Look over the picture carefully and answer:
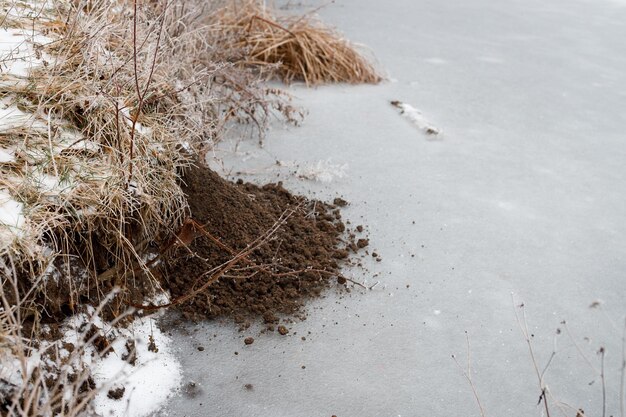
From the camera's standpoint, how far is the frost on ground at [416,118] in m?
3.74

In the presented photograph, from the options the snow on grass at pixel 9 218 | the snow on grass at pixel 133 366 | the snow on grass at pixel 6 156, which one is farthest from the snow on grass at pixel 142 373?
the snow on grass at pixel 6 156

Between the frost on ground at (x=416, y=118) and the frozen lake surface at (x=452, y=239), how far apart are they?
42mm

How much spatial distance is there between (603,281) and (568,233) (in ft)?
1.16

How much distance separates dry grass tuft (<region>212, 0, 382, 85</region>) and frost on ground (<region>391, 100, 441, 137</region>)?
449mm

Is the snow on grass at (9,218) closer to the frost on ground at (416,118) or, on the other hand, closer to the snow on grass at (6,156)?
the snow on grass at (6,156)

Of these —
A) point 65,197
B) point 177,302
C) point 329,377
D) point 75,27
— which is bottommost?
point 329,377

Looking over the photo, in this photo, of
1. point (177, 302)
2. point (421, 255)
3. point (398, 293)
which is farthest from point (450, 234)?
point (177, 302)

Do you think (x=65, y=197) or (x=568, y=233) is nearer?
(x=65, y=197)

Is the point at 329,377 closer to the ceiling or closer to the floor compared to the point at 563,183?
closer to the floor

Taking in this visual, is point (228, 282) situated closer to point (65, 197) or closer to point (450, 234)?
point (65, 197)

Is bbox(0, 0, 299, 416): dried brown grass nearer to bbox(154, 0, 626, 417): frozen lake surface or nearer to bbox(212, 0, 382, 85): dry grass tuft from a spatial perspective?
bbox(154, 0, 626, 417): frozen lake surface

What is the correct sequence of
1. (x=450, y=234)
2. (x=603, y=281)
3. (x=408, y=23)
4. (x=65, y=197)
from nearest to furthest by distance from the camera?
(x=65, y=197), (x=603, y=281), (x=450, y=234), (x=408, y=23)

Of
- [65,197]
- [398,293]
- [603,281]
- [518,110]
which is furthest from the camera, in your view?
[518,110]

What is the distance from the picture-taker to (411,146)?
3.59 m
